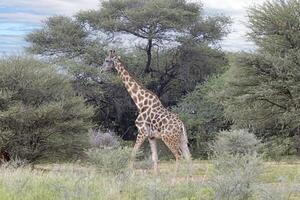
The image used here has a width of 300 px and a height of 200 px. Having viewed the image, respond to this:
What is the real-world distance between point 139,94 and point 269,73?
344 inches

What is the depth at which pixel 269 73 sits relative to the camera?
84.9 feet

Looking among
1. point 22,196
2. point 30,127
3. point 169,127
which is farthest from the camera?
point 30,127

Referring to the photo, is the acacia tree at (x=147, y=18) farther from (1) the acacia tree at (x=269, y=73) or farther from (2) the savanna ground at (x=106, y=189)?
(2) the savanna ground at (x=106, y=189)

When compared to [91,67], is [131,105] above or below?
below

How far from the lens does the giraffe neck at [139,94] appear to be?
18547 mm

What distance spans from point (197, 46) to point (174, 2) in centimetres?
299

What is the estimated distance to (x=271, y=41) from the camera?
26.1 meters

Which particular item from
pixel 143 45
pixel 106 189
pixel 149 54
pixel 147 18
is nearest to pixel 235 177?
pixel 106 189

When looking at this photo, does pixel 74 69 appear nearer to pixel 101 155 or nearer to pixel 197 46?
pixel 197 46

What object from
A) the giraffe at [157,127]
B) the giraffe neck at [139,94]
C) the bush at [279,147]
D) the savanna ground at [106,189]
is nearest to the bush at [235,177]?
the savanna ground at [106,189]

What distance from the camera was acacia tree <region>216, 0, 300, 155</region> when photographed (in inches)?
990

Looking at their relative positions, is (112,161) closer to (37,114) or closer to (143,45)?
(37,114)

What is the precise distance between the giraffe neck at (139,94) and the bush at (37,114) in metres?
2.72

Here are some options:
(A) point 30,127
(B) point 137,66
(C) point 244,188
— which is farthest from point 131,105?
(C) point 244,188
